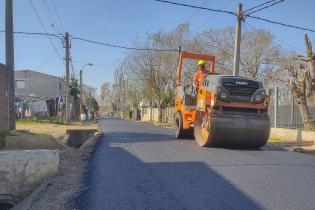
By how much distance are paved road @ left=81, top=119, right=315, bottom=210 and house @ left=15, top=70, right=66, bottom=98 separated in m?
57.5

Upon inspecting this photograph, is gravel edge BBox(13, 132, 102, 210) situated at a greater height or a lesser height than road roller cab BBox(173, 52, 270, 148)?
lesser

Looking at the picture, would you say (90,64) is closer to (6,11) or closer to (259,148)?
(6,11)

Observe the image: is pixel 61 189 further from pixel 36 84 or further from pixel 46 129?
pixel 36 84

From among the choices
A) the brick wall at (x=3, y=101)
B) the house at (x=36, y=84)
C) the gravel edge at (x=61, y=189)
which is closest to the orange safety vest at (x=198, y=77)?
the gravel edge at (x=61, y=189)

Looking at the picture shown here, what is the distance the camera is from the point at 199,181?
7.95m

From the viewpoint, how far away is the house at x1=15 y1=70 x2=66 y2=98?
2638 inches

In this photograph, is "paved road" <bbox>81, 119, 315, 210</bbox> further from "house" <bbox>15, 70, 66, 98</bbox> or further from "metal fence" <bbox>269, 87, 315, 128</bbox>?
"house" <bbox>15, 70, 66, 98</bbox>

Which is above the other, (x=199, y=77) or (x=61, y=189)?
(x=199, y=77)

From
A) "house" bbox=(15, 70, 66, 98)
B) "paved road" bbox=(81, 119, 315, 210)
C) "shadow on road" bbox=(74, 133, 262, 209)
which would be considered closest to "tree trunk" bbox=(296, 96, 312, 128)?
"paved road" bbox=(81, 119, 315, 210)

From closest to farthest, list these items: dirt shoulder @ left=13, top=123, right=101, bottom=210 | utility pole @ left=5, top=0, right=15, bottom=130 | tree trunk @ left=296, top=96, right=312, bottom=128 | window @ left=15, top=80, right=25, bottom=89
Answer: dirt shoulder @ left=13, top=123, right=101, bottom=210, utility pole @ left=5, top=0, right=15, bottom=130, tree trunk @ left=296, top=96, right=312, bottom=128, window @ left=15, top=80, right=25, bottom=89

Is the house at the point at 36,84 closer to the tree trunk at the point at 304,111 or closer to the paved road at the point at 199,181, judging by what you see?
the tree trunk at the point at 304,111

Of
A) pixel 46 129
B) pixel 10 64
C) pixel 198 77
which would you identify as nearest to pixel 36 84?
pixel 46 129

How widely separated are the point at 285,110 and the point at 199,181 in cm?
1358

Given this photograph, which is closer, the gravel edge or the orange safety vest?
the gravel edge
